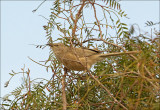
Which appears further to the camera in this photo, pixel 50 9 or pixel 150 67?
pixel 50 9

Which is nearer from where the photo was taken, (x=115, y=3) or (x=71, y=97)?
(x=71, y=97)

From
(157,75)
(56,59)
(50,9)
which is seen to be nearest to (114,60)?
(157,75)

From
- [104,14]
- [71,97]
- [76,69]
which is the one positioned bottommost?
[71,97]

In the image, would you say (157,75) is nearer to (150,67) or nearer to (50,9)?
(150,67)

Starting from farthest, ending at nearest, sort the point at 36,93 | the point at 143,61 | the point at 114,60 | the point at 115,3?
the point at 115,3
the point at 114,60
the point at 36,93
the point at 143,61

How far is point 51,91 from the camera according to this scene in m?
2.05

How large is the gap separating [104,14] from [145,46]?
52 cm

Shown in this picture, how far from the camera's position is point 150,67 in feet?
5.53

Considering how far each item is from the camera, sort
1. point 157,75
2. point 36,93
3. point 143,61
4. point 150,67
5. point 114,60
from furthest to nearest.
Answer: point 114,60
point 36,93
point 157,75
point 150,67
point 143,61

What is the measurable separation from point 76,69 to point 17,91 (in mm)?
631

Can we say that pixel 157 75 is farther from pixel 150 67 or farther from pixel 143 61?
pixel 143 61

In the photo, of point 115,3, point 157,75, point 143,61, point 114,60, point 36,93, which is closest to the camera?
point 143,61

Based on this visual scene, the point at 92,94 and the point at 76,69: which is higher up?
the point at 76,69

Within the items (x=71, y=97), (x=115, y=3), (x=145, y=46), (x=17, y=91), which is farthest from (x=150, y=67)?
(x=17, y=91)
